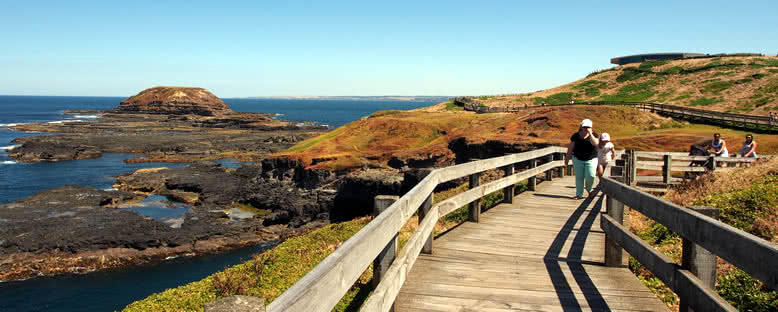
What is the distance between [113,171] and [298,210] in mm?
29813

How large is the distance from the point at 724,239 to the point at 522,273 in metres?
2.87

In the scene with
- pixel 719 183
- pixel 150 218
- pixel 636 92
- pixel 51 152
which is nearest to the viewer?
pixel 719 183

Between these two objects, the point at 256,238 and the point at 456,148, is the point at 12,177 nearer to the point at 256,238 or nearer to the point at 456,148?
the point at 256,238

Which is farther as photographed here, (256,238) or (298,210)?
(298,210)

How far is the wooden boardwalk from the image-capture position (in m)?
4.81

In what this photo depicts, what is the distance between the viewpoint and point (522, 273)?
5852mm

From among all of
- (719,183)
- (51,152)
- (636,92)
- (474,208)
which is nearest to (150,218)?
(474,208)

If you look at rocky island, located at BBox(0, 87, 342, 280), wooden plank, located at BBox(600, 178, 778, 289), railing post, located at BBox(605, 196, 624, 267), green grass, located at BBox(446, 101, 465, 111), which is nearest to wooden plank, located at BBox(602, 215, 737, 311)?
railing post, located at BBox(605, 196, 624, 267)

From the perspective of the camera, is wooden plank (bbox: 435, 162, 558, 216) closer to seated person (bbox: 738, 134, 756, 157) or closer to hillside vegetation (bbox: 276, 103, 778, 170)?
seated person (bbox: 738, 134, 756, 157)

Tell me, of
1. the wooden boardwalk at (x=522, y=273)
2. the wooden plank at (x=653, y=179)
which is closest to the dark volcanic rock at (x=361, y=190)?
the wooden plank at (x=653, y=179)

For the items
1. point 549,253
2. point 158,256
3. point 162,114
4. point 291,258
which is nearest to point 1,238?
point 158,256

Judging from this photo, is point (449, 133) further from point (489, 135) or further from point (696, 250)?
point (696, 250)

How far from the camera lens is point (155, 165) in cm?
5931

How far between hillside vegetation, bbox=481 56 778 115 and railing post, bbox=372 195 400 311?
54.6 m
